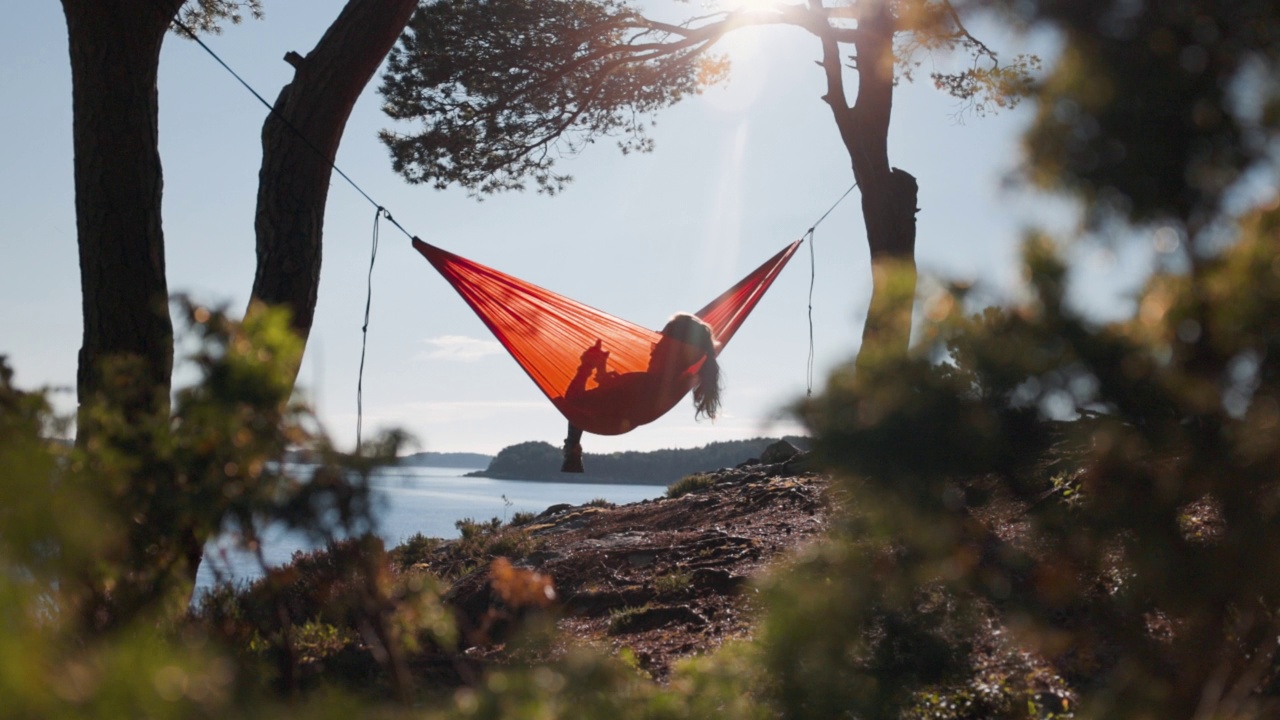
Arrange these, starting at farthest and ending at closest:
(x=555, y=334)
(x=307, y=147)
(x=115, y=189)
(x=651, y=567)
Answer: (x=555, y=334), (x=651, y=567), (x=307, y=147), (x=115, y=189)

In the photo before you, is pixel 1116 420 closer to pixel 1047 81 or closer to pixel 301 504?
pixel 1047 81

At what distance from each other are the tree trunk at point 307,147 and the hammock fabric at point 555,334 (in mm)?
953

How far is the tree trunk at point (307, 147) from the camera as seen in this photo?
8.66ft

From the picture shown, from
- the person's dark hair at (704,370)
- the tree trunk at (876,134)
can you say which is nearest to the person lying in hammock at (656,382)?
the person's dark hair at (704,370)

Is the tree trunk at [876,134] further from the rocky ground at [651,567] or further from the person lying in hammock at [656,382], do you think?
the rocky ground at [651,567]

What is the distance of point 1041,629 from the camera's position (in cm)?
113

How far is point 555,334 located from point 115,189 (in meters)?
1.92

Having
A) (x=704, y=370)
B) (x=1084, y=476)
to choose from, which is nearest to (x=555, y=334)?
(x=704, y=370)

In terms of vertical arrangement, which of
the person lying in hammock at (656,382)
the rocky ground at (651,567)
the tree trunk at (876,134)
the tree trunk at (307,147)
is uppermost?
the tree trunk at (876,134)

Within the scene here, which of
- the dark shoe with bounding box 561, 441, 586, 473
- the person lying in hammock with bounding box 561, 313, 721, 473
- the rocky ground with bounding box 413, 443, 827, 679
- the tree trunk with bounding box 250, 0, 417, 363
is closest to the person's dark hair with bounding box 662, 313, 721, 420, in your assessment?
the person lying in hammock with bounding box 561, 313, 721, 473

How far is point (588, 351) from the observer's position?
399 cm

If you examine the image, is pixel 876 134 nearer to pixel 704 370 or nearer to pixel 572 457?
pixel 704 370

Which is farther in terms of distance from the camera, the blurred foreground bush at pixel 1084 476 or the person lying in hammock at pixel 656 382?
the person lying in hammock at pixel 656 382

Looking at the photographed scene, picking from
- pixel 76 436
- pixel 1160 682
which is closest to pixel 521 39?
pixel 76 436
